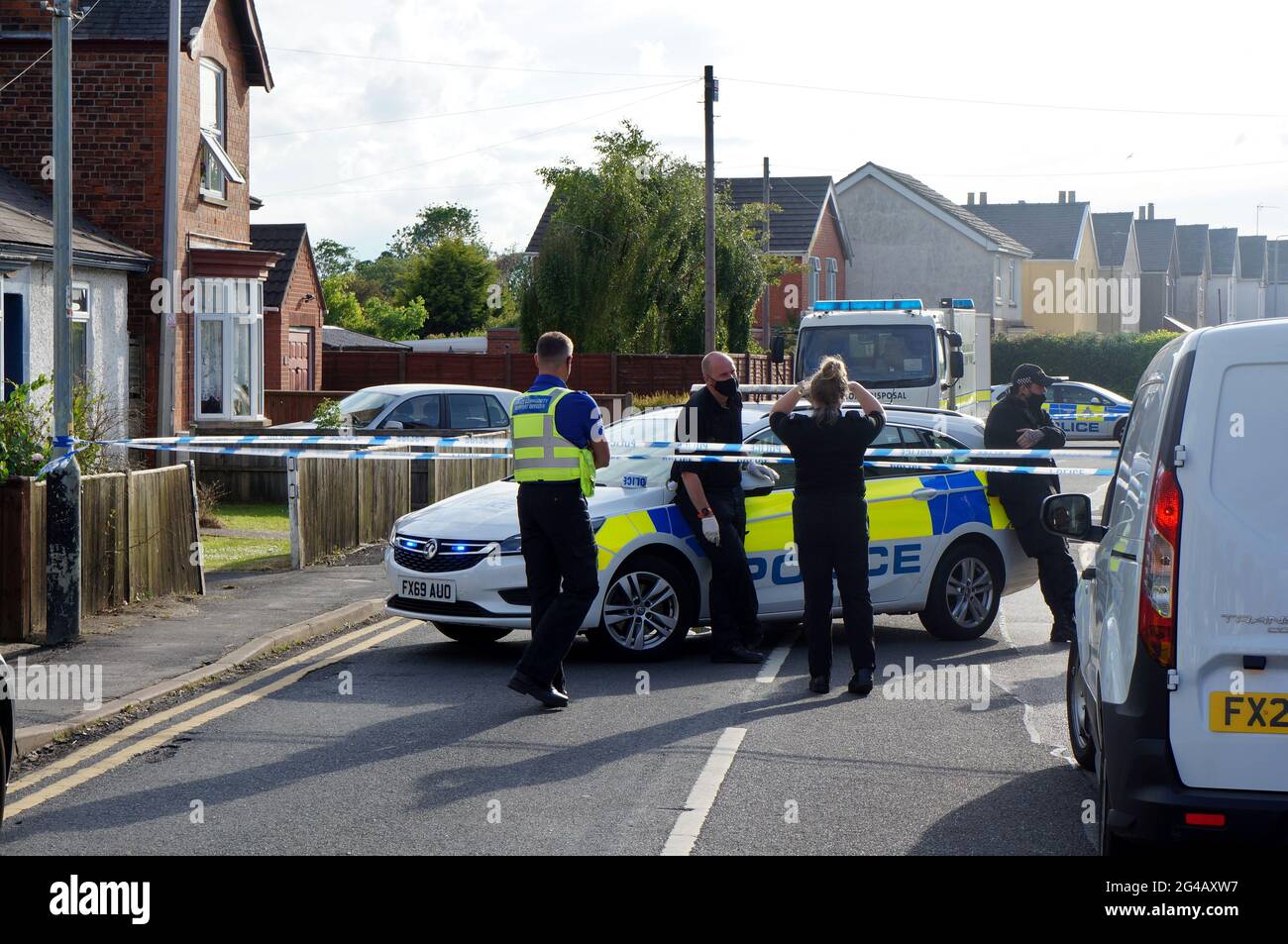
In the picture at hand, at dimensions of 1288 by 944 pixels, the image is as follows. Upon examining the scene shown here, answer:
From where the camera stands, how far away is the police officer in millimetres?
8211

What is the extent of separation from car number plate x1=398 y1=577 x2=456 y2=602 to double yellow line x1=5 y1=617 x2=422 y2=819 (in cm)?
75

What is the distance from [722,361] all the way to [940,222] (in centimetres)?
5173

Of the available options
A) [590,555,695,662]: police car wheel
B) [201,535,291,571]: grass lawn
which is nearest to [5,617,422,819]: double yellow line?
[590,555,695,662]: police car wheel

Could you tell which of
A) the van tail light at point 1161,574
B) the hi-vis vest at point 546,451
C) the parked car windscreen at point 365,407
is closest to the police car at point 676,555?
the hi-vis vest at point 546,451

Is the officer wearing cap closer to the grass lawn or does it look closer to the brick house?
the grass lawn

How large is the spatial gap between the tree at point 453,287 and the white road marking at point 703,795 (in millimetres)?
65711

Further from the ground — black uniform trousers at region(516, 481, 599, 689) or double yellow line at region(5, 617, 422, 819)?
black uniform trousers at region(516, 481, 599, 689)

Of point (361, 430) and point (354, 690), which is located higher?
point (361, 430)

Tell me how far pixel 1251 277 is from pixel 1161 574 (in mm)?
102555

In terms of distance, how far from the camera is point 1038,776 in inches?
271

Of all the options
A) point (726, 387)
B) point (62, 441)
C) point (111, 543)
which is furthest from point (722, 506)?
point (111, 543)

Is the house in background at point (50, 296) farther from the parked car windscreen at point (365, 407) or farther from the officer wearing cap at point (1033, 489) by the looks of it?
the officer wearing cap at point (1033, 489)
